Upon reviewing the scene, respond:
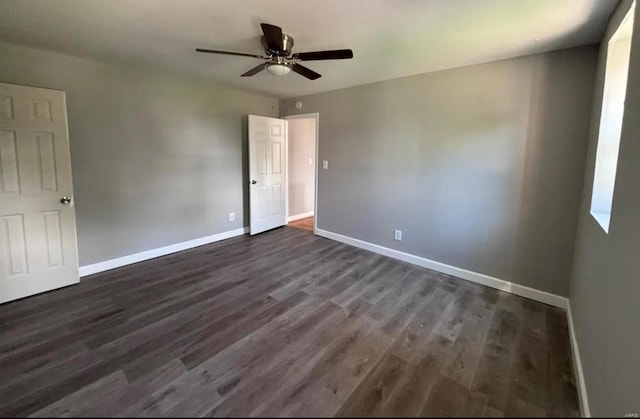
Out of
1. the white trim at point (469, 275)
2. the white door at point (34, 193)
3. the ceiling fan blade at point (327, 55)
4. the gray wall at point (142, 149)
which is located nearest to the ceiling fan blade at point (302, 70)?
the ceiling fan blade at point (327, 55)

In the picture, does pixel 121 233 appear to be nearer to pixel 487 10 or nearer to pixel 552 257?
pixel 487 10

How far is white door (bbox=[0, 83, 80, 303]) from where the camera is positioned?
104 inches

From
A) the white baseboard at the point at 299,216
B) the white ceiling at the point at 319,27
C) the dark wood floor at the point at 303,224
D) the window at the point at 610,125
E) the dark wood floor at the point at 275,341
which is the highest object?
the white ceiling at the point at 319,27

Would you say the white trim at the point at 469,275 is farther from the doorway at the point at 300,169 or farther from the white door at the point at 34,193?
the white door at the point at 34,193

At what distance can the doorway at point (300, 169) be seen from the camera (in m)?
5.82

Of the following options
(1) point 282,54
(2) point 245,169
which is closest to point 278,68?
(1) point 282,54

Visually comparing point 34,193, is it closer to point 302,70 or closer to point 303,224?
point 302,70

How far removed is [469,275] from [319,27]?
299cm

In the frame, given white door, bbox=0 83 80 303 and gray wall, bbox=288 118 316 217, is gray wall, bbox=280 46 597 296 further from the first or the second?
white door, bbox=0 83 80 303

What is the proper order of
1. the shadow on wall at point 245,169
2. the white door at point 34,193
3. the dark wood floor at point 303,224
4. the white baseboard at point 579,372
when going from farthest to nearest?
the dark wood floor at point 303,224 < the shadow on wall at point 245,169 < the white door at point 34,193 < the white baseboard at point 579,372

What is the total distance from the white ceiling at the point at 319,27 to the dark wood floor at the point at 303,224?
9.71 ft

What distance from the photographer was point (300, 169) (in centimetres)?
602

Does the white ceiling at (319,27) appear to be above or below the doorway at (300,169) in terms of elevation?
above

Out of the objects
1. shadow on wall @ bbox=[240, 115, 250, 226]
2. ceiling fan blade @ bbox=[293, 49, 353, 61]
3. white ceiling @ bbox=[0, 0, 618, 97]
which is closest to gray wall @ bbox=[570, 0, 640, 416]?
white ceiling @ bbox=[0, 0, 618, 97]
